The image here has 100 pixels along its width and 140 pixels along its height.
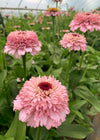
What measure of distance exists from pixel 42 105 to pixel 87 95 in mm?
602

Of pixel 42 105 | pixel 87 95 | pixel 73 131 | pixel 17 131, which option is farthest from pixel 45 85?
pixel 87 95

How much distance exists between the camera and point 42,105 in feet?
1.35

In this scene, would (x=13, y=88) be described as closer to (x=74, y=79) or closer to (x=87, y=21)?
(x=74, y=79)

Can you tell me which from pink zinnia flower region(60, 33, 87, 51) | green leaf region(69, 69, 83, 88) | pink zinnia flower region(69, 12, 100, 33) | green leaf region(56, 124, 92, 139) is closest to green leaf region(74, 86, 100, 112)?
green leaf region(69, 69, 83, 88)

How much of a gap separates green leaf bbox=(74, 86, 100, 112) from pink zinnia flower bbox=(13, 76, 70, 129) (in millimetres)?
478

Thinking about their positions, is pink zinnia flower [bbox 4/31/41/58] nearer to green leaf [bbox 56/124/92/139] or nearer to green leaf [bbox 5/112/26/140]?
green leaf [bbox 5/112/26/140]

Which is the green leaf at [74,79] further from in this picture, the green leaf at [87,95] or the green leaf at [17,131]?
the green leaf at [17,131]

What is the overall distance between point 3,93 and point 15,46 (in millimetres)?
278

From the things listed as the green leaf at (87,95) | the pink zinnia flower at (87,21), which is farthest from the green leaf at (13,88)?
the pink zinnia flower at (87,21)

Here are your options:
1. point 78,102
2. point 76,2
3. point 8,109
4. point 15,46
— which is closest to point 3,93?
point 8,109

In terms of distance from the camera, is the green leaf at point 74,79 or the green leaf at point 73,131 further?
the green leaf at point 74,79

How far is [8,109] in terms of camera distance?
0.83m

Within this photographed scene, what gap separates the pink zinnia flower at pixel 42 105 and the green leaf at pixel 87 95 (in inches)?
18.8

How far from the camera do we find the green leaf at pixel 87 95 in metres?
0.89
